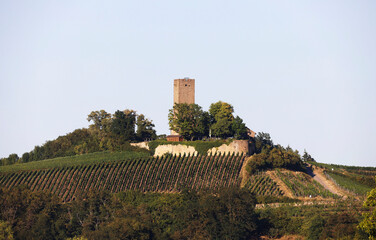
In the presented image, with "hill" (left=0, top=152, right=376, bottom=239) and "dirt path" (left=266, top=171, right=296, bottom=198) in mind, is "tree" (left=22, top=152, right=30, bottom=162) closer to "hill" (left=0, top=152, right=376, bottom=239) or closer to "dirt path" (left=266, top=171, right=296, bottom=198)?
"hill" (left=0, top=152, right=376, bottom=239)

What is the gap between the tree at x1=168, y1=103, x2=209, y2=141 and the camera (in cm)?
7650

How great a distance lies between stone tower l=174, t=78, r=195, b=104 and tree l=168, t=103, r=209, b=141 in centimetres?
313

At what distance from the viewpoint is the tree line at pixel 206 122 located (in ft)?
247

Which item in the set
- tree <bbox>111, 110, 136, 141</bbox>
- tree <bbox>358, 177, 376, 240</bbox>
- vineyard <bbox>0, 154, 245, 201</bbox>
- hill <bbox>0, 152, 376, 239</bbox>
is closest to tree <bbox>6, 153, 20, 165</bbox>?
hill <bbox>0, 152, 376, 239</bbox>

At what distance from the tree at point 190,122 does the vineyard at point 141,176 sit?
407 centimetres

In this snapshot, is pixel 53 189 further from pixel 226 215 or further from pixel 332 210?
pixel 332 210

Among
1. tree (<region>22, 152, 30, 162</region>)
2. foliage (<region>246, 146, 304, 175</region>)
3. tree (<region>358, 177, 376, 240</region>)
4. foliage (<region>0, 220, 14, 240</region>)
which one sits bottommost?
foliage (<region>0, 220, 14, 240</region>)

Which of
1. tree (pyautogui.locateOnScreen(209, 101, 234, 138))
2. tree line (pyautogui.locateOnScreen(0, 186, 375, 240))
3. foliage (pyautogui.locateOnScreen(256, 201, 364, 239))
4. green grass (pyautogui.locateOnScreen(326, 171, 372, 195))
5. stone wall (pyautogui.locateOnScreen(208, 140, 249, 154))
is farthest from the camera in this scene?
tree (pyautogui.locateOnScreen(209, 101, 234, 138))

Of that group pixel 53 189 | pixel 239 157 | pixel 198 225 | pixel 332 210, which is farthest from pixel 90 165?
pixel 332 210

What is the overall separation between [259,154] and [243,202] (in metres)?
11.9

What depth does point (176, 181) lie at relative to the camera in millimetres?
70625

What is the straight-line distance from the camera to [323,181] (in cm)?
6981

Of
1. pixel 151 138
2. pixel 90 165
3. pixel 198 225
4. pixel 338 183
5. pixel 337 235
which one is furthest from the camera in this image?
pixel 151 138

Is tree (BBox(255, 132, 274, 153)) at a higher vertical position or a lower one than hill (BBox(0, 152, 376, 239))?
higher
